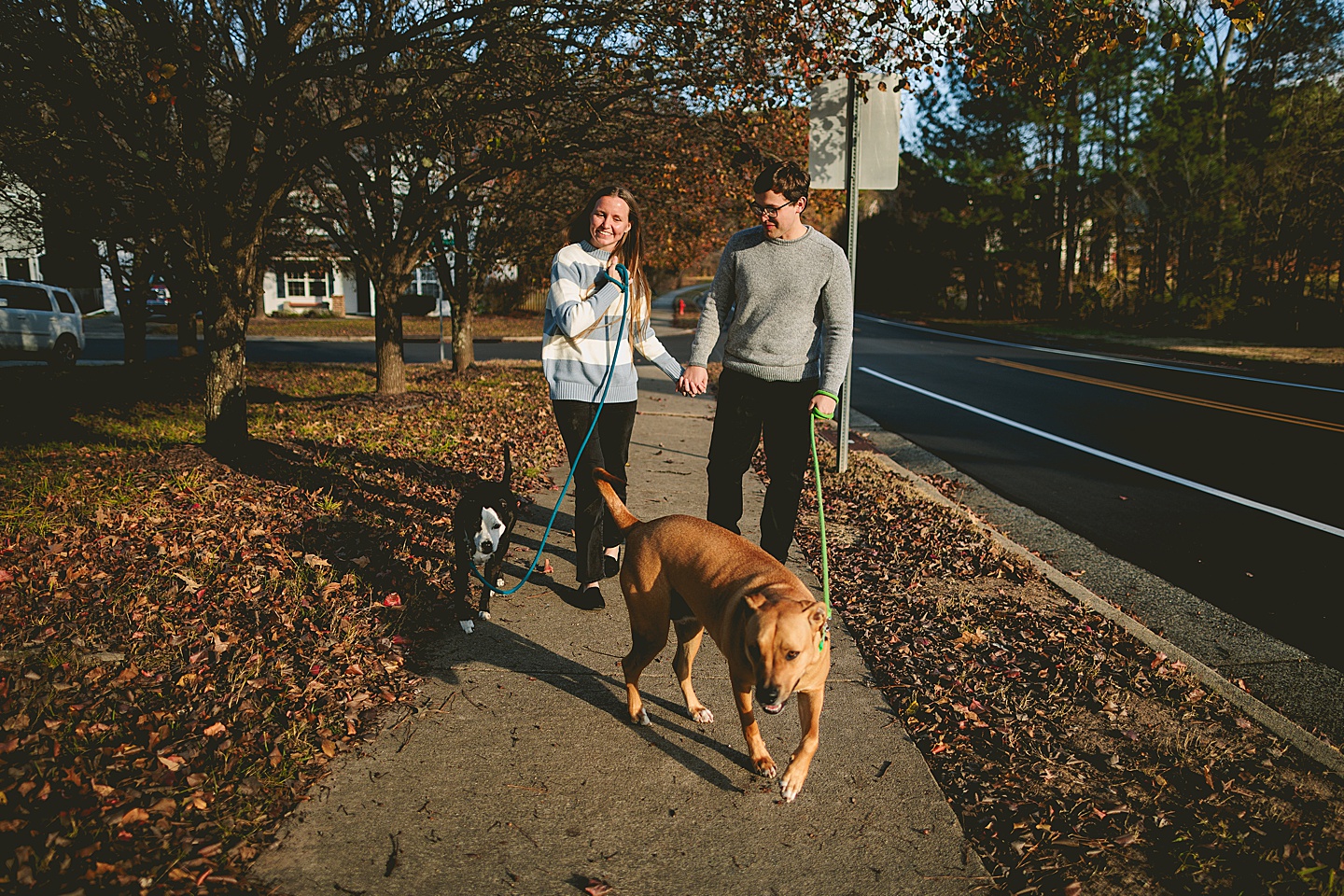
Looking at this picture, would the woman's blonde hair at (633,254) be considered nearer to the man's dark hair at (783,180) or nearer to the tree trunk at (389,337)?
the man's dark hair at (783,180)

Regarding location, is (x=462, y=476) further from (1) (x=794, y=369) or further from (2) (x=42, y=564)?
(1) (x=794, y=369)

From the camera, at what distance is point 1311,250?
78.2ft

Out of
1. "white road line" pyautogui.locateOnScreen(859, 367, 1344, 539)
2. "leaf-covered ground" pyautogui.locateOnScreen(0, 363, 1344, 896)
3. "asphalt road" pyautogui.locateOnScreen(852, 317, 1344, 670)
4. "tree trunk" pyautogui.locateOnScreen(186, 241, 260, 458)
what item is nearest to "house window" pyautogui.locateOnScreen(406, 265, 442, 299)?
"asphalt road" pyautogui.locateOnScreen(852, 317, 1344, 670)

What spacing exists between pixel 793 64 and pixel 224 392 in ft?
18.9

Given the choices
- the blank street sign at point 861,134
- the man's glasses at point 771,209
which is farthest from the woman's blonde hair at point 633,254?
the blank street sign at point 861,134

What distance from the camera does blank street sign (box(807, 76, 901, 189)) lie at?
7.40 meters

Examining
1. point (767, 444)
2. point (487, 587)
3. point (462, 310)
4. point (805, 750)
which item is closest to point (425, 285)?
point (462, 310)

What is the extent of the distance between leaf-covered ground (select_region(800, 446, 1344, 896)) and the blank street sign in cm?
404

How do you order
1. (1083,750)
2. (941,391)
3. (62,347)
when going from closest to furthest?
(1083,750) → (941,391) → (62,347)

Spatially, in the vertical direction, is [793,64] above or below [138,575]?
above

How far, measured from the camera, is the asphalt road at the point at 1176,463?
5.34 m

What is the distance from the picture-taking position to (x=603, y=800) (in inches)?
114

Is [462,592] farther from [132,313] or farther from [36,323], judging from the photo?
[36,323]

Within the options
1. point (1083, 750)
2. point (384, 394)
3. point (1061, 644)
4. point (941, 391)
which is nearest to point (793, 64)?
point (1061, 644)
